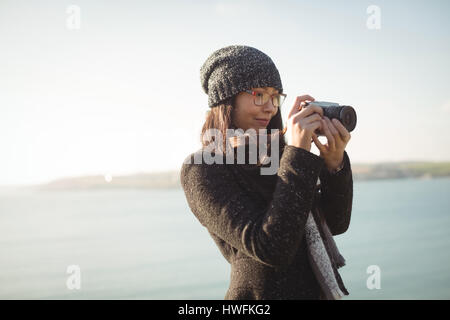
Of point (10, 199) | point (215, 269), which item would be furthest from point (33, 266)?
point (10, 199)

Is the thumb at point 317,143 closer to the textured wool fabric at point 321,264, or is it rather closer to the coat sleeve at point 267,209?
the coat sleeve at point 267,209

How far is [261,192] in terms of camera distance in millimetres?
1476

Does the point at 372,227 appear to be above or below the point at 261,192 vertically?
below

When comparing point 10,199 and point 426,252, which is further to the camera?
point 10,199

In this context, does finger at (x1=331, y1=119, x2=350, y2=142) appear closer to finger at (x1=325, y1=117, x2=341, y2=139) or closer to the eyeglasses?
finger at (x1=325, y1=117, x2=341, y2=139)

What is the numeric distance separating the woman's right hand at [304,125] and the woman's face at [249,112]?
25cm

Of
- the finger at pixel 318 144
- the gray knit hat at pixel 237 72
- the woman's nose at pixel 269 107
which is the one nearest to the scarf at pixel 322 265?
the finger at pixel 318 144

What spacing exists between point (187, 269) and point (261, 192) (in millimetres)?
32128

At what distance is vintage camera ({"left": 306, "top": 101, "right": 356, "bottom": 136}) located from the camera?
142 cm

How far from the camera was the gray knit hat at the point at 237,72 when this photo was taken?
167cm

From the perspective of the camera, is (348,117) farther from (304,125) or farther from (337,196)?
(337,196)
